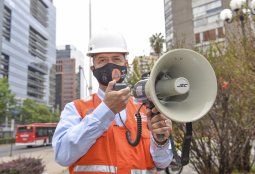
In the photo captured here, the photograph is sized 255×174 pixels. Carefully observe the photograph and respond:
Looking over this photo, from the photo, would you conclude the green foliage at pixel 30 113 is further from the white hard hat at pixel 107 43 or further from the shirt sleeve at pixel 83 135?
the shirt sleeve at pixel 83 135

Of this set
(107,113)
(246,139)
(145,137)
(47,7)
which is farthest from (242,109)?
(47,7)

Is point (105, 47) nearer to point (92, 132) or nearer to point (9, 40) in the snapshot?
point (92, 132)

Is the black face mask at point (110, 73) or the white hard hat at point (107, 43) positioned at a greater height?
the white hard hat at point (107, 43)

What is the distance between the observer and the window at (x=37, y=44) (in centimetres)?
9075

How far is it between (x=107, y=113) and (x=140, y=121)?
1.01 ft

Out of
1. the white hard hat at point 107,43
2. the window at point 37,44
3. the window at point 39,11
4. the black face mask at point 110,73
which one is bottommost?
the black face mask at point 110,73

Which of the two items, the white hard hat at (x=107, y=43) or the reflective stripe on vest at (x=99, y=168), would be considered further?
the white hard hat at (x=107, y=43)

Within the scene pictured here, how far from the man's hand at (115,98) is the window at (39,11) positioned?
97.5 m

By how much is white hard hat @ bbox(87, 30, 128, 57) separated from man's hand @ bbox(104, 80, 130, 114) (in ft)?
1.79

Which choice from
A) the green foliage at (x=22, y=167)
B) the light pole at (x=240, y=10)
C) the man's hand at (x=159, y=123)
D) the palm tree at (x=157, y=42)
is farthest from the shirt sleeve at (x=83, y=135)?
the palm tree at (x=157, y=42)

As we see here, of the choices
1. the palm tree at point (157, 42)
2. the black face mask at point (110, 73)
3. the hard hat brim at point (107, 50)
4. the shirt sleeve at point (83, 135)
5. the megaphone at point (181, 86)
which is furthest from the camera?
the palm tree at point (157, 42)

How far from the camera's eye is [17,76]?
78.5 m

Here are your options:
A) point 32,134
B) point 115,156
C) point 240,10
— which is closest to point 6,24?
point 32,134

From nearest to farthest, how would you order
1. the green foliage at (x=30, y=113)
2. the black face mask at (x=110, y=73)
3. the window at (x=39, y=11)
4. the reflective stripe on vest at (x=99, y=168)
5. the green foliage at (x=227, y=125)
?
the reflective stripe on vest at (x=99, y=168) < the black face mask at (x=110, y=73) < the green foliage at (x=227, y=125) < the green foliage at (x=30, y=113) < the window at (x=39, y=11)
